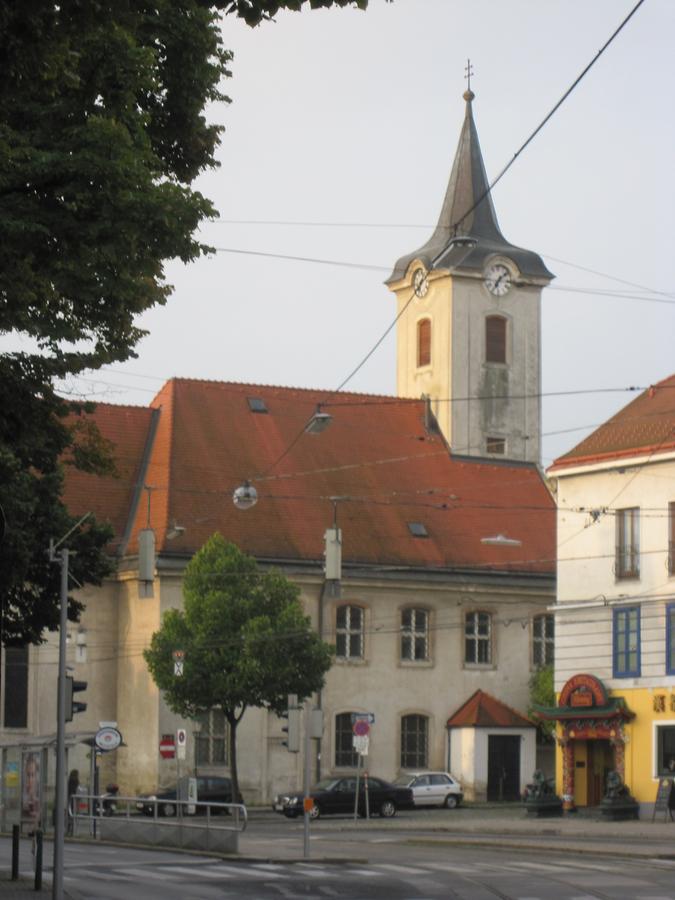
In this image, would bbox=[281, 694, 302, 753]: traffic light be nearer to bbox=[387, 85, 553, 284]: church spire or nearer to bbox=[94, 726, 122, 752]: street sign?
bbox=[94, 726, 122, 752]: street sign

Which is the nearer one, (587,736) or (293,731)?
(293,731)

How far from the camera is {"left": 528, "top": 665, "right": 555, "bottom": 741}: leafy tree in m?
66.3

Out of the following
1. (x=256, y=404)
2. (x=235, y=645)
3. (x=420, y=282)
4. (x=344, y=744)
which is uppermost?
(x=420, y=282)

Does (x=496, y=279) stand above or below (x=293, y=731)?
above

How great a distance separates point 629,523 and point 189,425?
68.0ft

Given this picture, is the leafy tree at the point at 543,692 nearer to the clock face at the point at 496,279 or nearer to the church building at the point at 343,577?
the church building at the point at 343,577

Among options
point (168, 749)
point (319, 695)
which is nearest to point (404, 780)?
point (319, 695)

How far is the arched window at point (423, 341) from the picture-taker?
253 feet

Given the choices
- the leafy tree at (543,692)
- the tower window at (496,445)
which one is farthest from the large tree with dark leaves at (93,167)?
the tower window at (496,445)

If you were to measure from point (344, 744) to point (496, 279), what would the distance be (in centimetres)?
2053

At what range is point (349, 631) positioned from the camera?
6662 cm

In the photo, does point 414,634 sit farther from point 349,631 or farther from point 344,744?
point 344,744

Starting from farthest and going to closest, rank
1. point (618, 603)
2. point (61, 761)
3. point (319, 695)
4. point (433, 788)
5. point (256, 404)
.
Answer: point (256, 404) < point (319, 695) < point (433, 788) < point (618, 603) < point (61, 761)

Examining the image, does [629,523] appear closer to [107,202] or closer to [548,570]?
[548,570]
